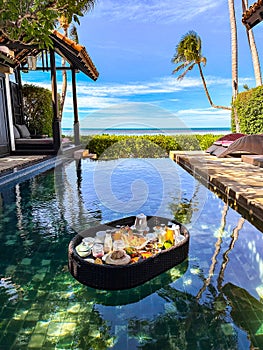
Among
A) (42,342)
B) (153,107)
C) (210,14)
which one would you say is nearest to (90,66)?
(153,107)

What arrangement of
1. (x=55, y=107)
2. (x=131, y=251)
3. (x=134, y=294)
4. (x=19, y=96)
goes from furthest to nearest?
(x=19, y=96) < (x=55, y=107) < (x=131, y=251) < (x=134, y=294)

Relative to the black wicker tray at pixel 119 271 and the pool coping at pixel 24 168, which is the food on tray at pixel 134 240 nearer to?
the black wicker tray at pixel 119 271

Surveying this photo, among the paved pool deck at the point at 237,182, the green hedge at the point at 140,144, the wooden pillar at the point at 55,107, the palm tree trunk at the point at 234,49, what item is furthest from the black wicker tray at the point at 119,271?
the palm tree trunk at the point at 234,49

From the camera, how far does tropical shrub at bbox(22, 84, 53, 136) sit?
14328 mm

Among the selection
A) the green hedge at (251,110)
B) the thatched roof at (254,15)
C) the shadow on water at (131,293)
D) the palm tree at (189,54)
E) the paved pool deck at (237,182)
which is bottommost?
the shadow on water at (131,293)

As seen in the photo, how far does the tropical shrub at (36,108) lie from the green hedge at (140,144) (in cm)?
199

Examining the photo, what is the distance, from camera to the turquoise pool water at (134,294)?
2.09m

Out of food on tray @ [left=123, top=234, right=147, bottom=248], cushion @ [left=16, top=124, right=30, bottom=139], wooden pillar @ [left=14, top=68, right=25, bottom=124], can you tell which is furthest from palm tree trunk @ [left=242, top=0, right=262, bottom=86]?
food on tray @ [left=123, top=234, right=147, bottom=248]

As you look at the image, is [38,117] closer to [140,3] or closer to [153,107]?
[153,107]

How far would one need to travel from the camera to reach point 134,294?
2.63 m

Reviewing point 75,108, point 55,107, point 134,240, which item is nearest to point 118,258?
point 134,240

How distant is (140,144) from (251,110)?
5.00 m

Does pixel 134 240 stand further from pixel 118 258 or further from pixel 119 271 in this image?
pixel 119 271

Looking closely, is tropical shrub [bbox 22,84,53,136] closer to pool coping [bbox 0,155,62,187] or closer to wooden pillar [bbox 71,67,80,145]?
wooden pillar [bbox 71,67,80,145]
